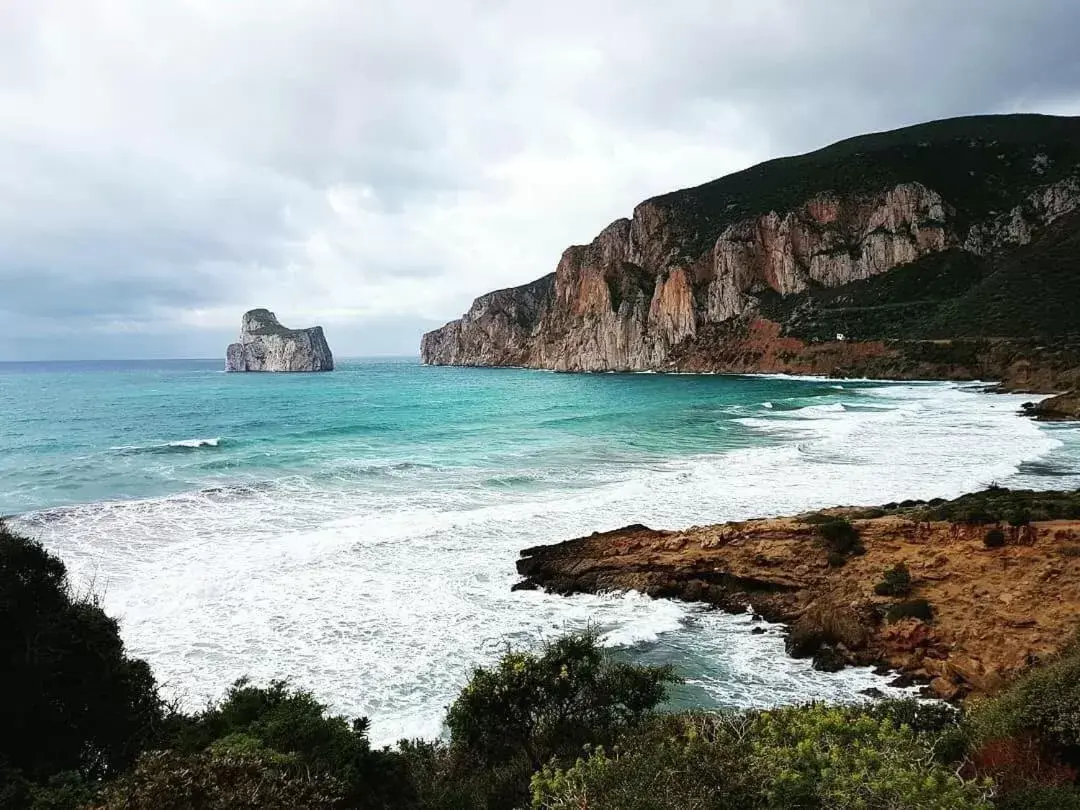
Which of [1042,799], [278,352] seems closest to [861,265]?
[1042,799]

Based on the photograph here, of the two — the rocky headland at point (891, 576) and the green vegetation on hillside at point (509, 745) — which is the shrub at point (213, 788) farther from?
the rocky headland at point (891, 576)

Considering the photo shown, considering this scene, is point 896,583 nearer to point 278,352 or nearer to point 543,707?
point 543,707

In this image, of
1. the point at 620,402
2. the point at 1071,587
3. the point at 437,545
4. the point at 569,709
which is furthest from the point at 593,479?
the point at 620,402

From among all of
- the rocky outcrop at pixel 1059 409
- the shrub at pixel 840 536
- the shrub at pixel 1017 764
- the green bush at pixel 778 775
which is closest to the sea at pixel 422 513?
the rocky outcrop at pixel 1059 409

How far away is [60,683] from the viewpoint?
8555mm

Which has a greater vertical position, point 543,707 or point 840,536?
point 840,536

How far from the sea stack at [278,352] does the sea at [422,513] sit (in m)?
142

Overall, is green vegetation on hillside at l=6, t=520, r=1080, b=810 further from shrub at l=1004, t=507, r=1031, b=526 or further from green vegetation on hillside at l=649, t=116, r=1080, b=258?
green vegetation on hillside at l=649, t=116, r=1080, b=258

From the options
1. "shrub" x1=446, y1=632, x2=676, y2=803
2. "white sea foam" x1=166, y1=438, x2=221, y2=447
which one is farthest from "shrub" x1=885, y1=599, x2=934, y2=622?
"white sea foam" x1=166, y1=438, x2=221, y2=447

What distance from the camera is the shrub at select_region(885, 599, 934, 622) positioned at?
13094 millimetres

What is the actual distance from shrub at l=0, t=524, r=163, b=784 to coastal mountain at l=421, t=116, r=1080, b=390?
80.0m

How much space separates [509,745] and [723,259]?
128 m

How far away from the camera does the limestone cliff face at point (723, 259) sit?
10944 centimetres

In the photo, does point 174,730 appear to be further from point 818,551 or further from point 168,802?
point 818,551
